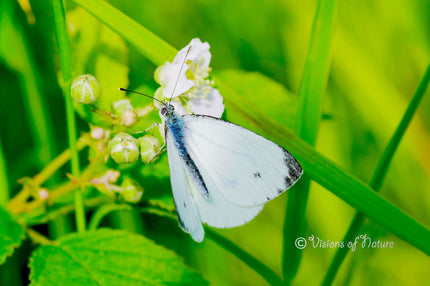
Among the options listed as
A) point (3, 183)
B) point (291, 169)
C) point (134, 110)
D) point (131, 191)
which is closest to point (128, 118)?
point (134, 110)

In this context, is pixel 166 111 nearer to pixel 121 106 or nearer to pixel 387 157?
pixel 121 106

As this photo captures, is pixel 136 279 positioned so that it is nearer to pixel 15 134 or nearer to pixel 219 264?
pixel 219 264

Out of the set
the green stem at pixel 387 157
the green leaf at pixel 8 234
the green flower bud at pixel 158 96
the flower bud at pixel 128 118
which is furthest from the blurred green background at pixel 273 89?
the green stem at pixel 387 157

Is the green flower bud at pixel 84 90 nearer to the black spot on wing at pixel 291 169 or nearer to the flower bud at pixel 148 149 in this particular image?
the flower bud at pixel 148 149

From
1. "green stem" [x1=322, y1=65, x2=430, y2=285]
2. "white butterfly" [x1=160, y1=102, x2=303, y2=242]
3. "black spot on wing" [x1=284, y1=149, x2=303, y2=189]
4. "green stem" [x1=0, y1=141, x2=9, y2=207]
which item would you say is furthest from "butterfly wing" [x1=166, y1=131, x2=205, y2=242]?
"green stem" [x1=0, y1=141, x2=9, y2=207]

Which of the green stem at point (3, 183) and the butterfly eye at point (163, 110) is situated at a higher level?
the butterfly eye at point (163, 110)

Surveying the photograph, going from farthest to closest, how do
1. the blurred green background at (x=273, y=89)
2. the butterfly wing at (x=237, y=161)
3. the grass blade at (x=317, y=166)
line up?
the blurred green background at (x=273, y=89), the butterfly wing at (x=237, y=161), the grass blade at (x=317, y=166)
